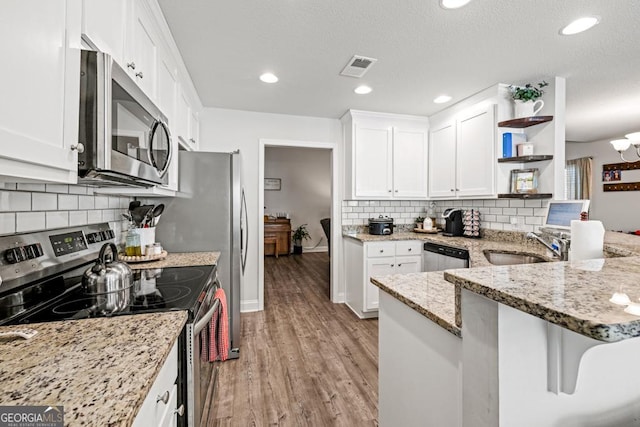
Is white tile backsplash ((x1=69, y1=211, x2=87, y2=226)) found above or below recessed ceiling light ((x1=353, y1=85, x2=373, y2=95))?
below

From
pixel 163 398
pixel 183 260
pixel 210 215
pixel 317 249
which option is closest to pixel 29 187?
pixel 183 260

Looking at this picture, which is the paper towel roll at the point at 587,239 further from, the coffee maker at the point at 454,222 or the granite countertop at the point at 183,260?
the coffee maker at the point at 454,222

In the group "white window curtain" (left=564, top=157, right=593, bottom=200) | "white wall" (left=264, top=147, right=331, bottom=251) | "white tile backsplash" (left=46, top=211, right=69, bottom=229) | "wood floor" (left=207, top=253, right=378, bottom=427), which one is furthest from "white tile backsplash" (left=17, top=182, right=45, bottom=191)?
"white window curtain" (left=564, top=157, right=593, bottom=200)

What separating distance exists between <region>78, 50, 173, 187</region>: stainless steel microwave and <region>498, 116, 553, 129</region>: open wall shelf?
283 centimetres

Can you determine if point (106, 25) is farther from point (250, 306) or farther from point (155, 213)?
point (250, 306)

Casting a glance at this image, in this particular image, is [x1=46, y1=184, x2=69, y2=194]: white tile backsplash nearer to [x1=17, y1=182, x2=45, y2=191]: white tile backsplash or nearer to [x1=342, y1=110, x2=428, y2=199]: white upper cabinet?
[x1=17, y1=182, x2=45, y2=191]: white tile backsplash

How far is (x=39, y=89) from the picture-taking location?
0.72 meters

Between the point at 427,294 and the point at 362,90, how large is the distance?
231cm

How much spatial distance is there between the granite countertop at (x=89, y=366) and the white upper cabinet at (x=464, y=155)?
298 centimetres

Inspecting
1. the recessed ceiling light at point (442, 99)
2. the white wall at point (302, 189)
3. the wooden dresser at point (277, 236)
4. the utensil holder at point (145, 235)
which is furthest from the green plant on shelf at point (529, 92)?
the wooden dresser at point (277, 236)

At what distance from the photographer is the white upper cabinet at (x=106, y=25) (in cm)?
96

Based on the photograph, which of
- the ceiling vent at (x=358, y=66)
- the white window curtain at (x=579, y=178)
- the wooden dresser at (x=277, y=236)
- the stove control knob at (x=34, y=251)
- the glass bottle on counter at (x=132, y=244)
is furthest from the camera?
the wooden dresser at (x=277, y=236)

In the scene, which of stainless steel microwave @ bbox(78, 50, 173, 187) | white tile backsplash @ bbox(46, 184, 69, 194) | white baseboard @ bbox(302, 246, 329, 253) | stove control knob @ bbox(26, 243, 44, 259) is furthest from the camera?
white baseboard @ bbox(302, 246, 329, 253)

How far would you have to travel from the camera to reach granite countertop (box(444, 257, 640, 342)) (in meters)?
0.46
